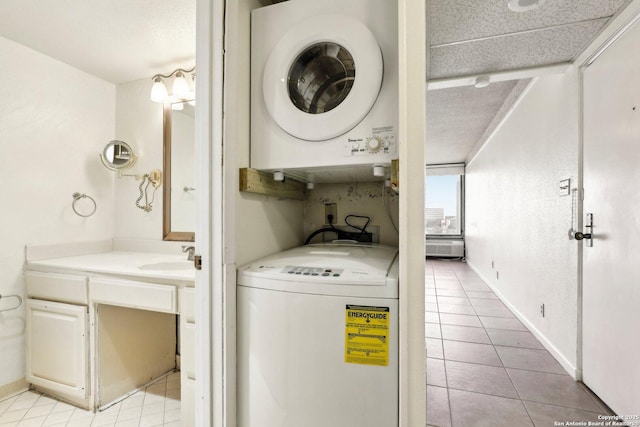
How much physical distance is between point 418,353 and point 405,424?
0.68 feet

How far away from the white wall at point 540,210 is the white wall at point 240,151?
6.58 ft

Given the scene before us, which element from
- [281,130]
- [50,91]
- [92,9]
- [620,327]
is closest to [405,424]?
[281,130]

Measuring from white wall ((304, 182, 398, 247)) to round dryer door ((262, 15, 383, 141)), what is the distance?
1.95 feet

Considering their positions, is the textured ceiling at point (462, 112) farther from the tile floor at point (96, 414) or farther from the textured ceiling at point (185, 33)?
the tile floor at point (96, 414)

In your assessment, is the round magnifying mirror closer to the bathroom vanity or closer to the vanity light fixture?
the vanity light fixture

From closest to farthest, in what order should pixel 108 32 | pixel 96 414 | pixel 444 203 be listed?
pixel 96 414 → pixel 108 32 → pixel 444 203

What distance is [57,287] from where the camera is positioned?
1690 mm

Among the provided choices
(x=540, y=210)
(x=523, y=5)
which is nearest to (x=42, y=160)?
(x=523, y=5)

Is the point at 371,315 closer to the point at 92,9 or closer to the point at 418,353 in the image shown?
the point at 418,353

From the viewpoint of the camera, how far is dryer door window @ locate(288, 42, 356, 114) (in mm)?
1120

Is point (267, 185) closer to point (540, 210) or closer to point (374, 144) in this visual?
point (374, 144)

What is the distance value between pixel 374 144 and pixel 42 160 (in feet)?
7.52

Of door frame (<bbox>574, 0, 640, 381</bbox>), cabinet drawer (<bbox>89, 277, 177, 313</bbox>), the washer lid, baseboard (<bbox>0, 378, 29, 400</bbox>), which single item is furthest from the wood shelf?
baseboard (<bbox>0, 378, 29, 400</bbox>)

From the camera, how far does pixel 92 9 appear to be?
155 cm
